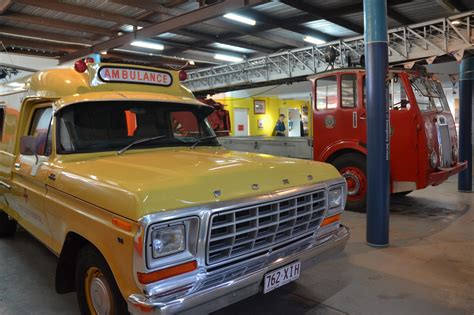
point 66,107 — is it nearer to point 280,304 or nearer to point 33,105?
point 33,105

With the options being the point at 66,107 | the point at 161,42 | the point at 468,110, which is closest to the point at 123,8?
the point at 161,42

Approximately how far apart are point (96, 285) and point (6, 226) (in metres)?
3.50

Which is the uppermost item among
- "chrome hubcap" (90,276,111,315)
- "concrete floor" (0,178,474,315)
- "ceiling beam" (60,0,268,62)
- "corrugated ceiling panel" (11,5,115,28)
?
"corrugated ceiling panel" (11,5,115,28)

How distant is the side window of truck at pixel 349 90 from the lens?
647 cm

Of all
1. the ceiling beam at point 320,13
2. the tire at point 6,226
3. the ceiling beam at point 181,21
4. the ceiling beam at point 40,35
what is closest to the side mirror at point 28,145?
the tire at point 6,226

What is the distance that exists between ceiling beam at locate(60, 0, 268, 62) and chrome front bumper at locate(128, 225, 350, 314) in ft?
15.9

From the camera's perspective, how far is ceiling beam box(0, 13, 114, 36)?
798 centimetres

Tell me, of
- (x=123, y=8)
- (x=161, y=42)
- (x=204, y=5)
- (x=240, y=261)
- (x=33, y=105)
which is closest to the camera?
(x=240, y=261)

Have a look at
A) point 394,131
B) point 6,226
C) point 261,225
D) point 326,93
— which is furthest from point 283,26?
point 261,225

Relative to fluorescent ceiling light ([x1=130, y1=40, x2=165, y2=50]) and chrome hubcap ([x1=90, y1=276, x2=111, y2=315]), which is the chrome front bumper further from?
fluorescent ceiling light ([x1=130, y1=40, x2=165, y2=50])

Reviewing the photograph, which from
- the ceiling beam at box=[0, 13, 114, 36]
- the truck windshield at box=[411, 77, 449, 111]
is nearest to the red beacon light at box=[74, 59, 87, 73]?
the truck windshield at box=[411, 77, 449, 111]

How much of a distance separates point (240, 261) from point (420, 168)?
4455 millimetres

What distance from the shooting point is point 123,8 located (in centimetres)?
800

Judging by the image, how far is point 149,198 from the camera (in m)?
2.06
